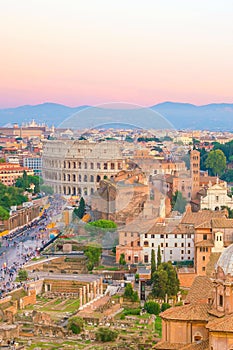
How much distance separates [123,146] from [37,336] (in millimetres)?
7782

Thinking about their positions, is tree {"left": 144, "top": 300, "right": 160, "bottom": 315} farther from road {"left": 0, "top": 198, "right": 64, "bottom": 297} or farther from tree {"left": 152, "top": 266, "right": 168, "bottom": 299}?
road {"left": 0, "top": 198, "right": 64, "bottom": 297}

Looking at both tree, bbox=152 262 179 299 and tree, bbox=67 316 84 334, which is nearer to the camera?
tree, bbox=67 316 84 334

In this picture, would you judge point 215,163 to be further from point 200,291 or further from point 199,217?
point 200,291

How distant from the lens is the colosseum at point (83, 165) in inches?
917

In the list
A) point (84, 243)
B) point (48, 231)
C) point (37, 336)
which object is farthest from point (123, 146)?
point (37, 336)

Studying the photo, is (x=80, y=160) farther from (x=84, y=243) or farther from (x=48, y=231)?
(x=48, y=231)

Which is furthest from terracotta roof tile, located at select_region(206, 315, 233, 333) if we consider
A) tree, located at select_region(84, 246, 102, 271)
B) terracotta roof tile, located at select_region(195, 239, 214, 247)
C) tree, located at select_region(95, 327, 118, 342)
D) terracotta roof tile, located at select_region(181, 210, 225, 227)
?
terracotta roof tile, located at select_region(181, 210, 225, 227)

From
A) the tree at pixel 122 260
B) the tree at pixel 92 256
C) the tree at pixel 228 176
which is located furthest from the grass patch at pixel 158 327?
the tree at pixel 228 176

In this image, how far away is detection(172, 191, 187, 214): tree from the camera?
25.5m

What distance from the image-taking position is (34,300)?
64.3 feet

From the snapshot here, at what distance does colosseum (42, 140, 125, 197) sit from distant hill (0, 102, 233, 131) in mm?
617

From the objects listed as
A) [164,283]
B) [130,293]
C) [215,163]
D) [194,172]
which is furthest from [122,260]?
[215,163]

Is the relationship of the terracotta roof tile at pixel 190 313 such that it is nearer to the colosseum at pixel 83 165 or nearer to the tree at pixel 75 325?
the tree at pixel 75 325

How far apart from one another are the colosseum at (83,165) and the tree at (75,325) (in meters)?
6.66
